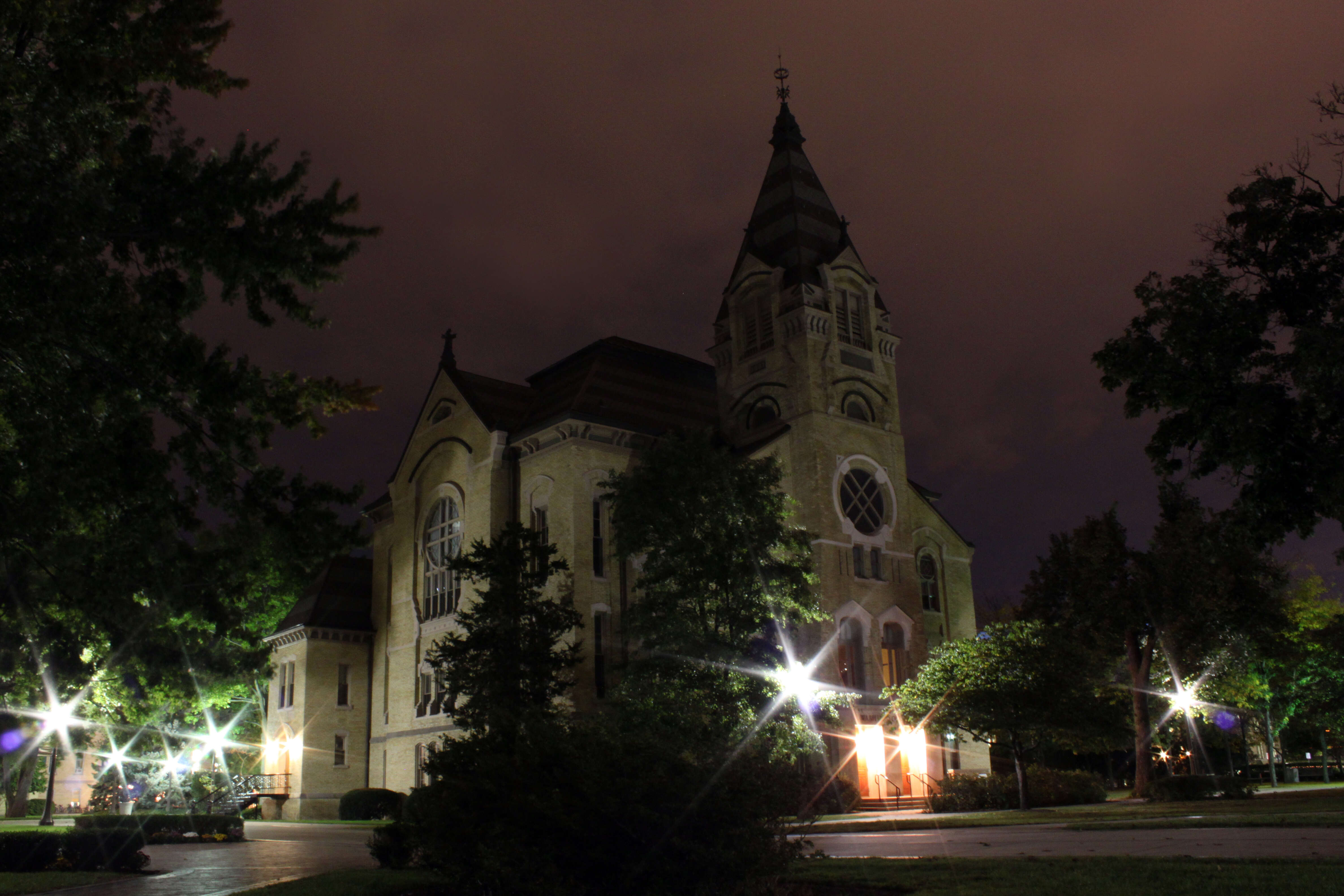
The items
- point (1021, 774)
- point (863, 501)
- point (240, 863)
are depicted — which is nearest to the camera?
point (240, 863)

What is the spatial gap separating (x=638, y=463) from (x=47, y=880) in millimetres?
26708

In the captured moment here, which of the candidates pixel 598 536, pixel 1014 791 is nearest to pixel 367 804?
pixel 598 536

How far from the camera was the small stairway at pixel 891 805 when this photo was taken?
37.8m

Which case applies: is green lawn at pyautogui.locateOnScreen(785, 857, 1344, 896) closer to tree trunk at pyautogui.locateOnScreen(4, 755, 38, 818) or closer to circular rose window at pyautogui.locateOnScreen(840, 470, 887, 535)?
circular rose window at pyautogui.locateOnScreen(840, 470, 887, 535)

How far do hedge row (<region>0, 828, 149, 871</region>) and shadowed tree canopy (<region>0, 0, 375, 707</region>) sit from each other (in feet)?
23.3

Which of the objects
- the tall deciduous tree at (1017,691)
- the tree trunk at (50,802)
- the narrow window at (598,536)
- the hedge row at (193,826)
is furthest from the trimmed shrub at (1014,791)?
the tree trunk at (50,802)

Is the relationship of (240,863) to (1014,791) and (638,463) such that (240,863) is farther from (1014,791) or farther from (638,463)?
(1014,791)

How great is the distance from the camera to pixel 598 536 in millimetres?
41000

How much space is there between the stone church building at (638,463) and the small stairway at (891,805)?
892mm

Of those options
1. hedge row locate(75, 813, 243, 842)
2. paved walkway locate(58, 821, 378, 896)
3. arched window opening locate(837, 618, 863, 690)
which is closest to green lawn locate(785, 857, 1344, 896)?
paved walkway locate(58, 821, 378, 896)

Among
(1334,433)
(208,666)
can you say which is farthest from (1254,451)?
(208,666)

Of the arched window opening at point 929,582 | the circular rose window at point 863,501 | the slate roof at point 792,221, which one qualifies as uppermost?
the slate roof at point 792,221

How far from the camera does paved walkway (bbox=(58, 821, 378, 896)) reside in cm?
1619

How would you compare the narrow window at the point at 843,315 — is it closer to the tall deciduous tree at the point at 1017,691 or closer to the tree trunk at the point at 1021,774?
the tall deciduous tree at the point at 1017,691
